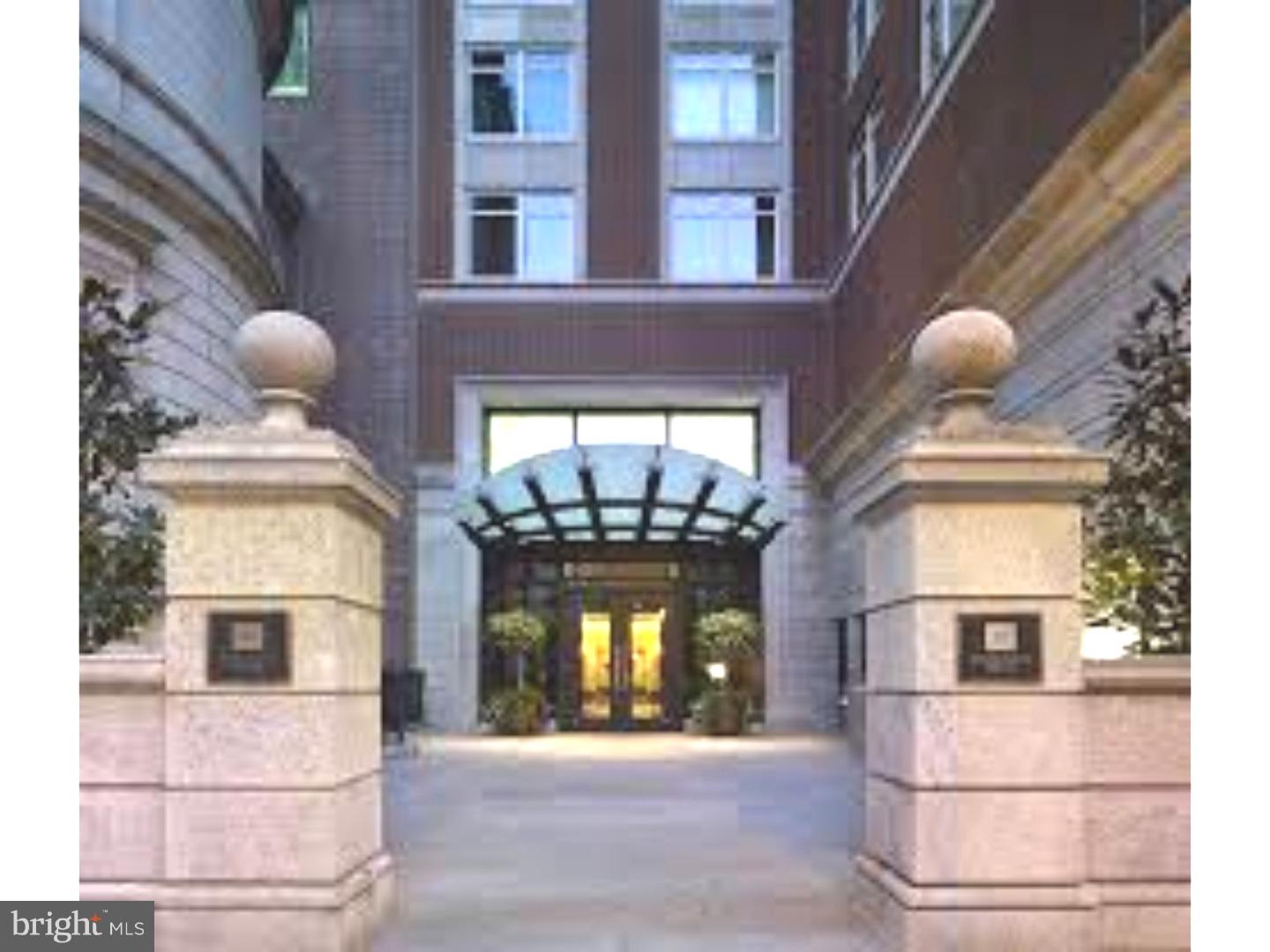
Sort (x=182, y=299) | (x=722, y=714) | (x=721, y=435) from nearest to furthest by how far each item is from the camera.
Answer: (x=182, y=299)
(x=722, y=714)
(x=721, y=435)

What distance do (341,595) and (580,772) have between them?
15114 mm

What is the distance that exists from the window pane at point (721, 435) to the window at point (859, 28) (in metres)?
7.87

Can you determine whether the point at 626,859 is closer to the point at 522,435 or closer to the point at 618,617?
the point at 618,617

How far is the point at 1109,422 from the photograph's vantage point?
1770 cm

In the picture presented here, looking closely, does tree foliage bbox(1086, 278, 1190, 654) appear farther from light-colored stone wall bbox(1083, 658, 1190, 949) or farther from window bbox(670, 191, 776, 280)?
window bbox(670, 191, 776, 280)

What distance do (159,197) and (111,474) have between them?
11338mm

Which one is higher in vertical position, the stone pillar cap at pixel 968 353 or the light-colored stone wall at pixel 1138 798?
the stone pillar cap at pixel 968 353

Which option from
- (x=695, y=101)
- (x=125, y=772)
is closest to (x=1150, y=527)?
(x=125, y=772)

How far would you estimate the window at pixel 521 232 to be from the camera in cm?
4059

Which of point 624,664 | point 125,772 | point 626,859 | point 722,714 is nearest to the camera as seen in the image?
point 125,772

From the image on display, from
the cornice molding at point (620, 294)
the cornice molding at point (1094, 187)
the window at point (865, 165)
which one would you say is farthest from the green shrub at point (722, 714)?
the cornice molding at point (1094, 187)

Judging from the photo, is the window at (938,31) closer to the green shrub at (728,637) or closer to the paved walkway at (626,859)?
the paved walkway at (626,859)

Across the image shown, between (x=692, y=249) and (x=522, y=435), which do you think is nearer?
(x=692, y=249)

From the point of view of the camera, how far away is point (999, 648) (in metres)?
9.84
